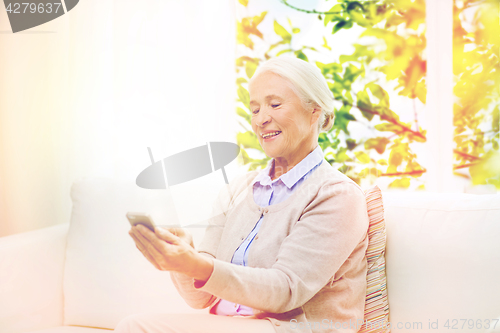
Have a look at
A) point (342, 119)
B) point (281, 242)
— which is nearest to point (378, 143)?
point (342, 119)

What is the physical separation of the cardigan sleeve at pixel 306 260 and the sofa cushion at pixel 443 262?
13 centimetres

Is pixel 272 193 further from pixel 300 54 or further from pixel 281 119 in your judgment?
pixel 300 54

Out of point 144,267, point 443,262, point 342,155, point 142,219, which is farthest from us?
point 342,155

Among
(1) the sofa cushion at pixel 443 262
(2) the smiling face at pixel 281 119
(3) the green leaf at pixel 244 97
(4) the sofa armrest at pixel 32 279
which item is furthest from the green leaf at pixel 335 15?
(4) the sofa armrest at pixel 32 279

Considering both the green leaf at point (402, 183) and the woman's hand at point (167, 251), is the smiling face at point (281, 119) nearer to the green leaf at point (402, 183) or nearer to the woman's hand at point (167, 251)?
the woman's hand at point (167, 251)

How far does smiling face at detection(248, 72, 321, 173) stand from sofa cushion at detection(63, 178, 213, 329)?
1.24 ft

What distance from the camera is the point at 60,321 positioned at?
126cm

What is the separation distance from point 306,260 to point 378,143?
102cm

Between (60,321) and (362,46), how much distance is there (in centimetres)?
149

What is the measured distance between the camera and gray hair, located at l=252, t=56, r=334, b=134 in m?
0.93

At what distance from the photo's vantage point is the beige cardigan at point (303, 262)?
724mm

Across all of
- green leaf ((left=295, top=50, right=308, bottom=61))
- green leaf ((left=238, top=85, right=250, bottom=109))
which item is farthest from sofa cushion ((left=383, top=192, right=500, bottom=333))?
green leaf ((left=295, top=50, right=308, bottom=61))

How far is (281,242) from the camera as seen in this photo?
86 centimetres

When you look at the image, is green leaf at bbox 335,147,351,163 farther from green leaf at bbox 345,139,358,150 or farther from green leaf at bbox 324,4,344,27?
green leaf at bbox 324,4,344,27
